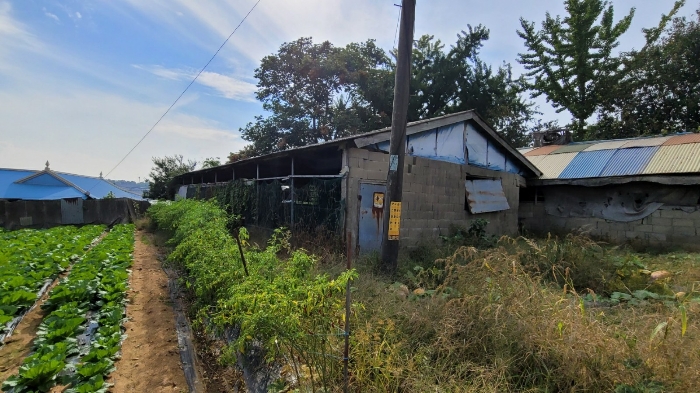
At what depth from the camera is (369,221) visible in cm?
749

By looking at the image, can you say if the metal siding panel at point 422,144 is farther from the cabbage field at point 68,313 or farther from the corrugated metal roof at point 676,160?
the corrugated metal roof at point 676,160

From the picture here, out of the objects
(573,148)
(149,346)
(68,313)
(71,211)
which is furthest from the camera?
(71,211)

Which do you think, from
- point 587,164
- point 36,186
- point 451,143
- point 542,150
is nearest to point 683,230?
point 587,164

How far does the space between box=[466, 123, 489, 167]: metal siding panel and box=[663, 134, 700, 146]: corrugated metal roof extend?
6.73 meters

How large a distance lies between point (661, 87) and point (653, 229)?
1336 cm

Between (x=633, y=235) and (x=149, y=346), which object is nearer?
(x=149, y=346)

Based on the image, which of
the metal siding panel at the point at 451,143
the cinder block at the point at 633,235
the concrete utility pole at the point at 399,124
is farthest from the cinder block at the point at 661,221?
the concrete utility pole at the point at 399,124

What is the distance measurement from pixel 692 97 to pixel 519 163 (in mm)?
14212

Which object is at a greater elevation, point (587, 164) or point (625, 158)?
point (625, 158)

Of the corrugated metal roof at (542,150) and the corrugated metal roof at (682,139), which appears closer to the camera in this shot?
the corrugated metal roof at (682,139)

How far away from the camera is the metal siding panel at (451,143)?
9078mm

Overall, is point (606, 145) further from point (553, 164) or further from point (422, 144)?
point (422, 144)

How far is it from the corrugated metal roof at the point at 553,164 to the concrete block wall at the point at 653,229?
A: 166 cm

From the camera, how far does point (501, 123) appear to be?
25.4 metres
